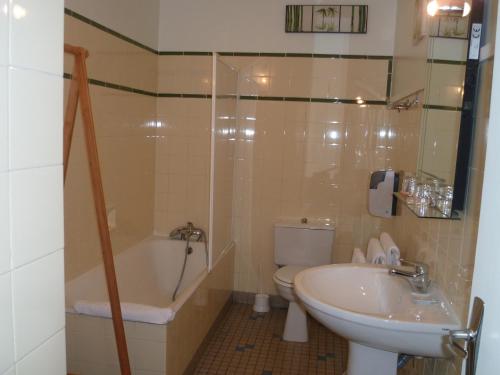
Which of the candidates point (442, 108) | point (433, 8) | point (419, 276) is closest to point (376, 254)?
point (419, 276)

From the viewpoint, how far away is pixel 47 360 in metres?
0.96

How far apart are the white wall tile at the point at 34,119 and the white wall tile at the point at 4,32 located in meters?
0.02

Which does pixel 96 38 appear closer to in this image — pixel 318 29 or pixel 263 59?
pixel 263 59

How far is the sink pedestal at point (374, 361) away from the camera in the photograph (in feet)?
5.78

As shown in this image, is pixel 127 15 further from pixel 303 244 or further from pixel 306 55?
pixel 303 244

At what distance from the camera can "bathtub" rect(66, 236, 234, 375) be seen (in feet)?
7.22

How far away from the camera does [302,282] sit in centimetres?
180

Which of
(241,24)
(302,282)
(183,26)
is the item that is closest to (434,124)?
(302,282)

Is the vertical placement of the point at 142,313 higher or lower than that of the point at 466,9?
lower

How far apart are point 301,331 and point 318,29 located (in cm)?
215

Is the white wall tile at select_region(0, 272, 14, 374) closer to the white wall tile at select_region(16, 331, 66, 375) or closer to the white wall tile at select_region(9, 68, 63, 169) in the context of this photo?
the white wall tile at select_region(16, 331, 66, 375)

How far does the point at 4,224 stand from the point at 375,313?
124 cm

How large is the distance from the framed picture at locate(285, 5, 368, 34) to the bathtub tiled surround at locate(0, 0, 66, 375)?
268 cm

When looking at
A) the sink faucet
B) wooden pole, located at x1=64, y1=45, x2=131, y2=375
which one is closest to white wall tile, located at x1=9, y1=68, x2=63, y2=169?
wooden pole, located at x1=64, y1=45, x2=131, y2=375
